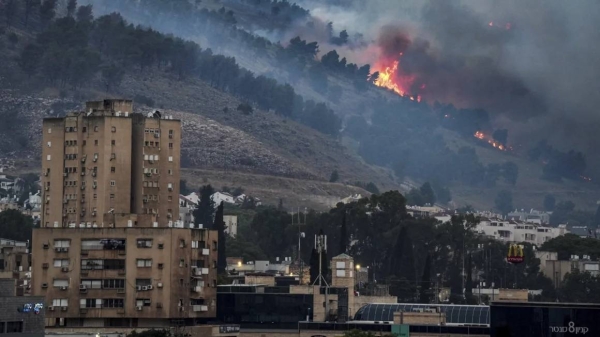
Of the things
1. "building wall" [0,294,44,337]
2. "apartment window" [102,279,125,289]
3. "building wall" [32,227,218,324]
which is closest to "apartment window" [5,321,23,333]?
"building wall" [0,294,44,337]

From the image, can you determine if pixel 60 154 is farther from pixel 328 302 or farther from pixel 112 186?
pixel 328 302

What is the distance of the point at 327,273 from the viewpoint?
647 ft

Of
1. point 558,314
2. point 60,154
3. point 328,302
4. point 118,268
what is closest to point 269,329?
point 328,302

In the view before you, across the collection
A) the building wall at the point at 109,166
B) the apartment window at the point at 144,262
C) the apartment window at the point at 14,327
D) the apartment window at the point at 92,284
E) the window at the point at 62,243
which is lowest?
the apartment window at the point at 14,327

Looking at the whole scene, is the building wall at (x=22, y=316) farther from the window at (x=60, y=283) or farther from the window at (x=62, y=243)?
the window at (x=62, y=243)

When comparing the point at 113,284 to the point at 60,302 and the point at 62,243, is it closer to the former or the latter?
the point at 60,302

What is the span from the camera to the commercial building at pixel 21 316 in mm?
123438

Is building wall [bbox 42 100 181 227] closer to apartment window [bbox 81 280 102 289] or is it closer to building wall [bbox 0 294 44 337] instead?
apartment window [bbox 81 280 102 289]

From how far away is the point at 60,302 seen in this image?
524 ft

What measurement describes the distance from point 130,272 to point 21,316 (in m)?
37.0

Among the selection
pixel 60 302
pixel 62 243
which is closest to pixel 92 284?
pixel 60 302

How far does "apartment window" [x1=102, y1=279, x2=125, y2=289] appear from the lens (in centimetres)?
16075

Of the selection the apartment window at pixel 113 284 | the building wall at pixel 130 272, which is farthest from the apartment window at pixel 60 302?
the apartment window at pixel 113 284

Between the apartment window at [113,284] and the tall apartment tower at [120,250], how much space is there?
8cm
